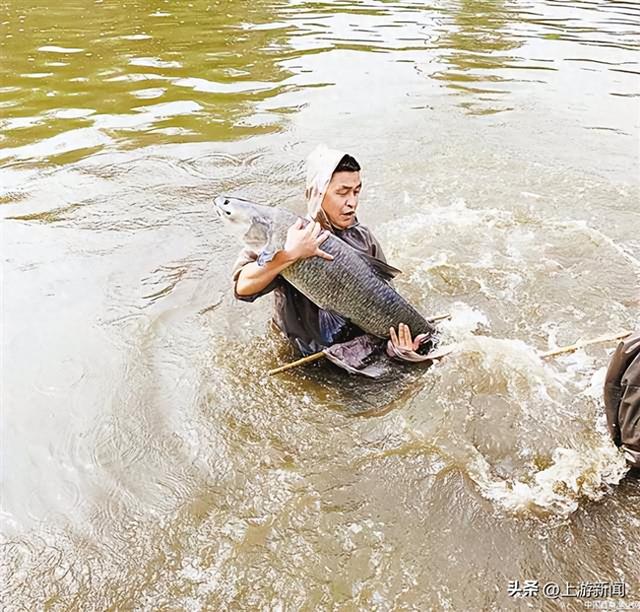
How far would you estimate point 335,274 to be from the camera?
11.8 feet

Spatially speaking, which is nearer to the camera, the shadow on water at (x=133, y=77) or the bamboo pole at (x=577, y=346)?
the bamboo pole at (x=577, y=346)

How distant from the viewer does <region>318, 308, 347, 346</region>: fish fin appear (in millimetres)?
3998

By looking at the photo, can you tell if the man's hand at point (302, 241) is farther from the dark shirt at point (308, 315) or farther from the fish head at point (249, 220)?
the dark shirt at point (308, 315)

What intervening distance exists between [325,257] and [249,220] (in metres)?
0.46

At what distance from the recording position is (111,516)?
302 centimetres

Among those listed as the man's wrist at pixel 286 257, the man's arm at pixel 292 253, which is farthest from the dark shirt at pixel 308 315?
the man's wrist at pixel 286 257

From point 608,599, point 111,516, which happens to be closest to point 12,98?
point 111,516

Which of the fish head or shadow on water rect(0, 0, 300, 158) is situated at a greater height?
the fish head

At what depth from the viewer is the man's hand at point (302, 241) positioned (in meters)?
3.37

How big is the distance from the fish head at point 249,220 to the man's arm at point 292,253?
12 centimetres

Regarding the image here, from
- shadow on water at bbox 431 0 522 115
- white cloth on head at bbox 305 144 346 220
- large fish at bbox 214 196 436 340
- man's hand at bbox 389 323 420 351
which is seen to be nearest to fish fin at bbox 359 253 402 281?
large fish at bbox 214 196 436 340

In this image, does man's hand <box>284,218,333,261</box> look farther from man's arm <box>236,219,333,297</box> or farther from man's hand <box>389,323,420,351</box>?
man's hand <box>389,323,420,351</box>

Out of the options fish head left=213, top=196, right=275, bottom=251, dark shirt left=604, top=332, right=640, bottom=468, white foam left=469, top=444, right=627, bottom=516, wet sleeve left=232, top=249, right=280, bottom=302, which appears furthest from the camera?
wet sleeve left=232, top=249, right=280, bottom=302

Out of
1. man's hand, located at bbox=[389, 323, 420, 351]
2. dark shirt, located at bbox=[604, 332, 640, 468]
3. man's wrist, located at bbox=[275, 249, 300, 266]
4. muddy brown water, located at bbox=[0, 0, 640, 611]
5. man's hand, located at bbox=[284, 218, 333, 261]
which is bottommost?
muddy brown water, located at bbox=[0, 0, 640, 611]
